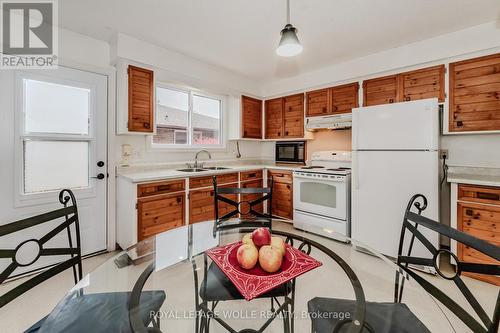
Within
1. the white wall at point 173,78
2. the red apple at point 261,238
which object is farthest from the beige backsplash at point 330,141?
the red apple at point 261,238

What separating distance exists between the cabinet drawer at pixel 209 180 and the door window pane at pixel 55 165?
1.19 m

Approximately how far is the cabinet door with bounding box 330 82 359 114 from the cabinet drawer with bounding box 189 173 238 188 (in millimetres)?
1827

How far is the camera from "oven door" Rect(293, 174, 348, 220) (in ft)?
9.77

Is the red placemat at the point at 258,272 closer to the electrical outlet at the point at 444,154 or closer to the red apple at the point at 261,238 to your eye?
the red apple at the point at 261,238

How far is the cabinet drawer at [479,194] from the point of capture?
2.05 metres

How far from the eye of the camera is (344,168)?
3408mm

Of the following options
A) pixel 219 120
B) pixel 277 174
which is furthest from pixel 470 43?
pixel 219 120

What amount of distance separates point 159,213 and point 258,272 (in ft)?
6.24

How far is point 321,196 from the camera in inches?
126

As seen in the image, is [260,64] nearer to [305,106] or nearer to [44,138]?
[305,106]

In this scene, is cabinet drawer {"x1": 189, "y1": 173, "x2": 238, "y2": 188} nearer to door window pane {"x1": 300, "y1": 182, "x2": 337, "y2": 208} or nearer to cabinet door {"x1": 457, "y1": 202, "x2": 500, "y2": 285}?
door window pane {"x1": 300, "y1": 182, "x2": 337, "y2": 208}

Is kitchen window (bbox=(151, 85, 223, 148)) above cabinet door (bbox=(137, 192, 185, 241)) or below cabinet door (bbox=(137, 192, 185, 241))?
above

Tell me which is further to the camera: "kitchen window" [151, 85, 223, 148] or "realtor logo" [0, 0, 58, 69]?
"kitchen window" [151, 85, 223, 148]

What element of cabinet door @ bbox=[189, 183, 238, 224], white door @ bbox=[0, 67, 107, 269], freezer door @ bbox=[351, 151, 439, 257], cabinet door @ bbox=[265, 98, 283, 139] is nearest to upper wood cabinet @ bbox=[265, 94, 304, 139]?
cabinet door @ bbox=[265, 98, 283, 139]
